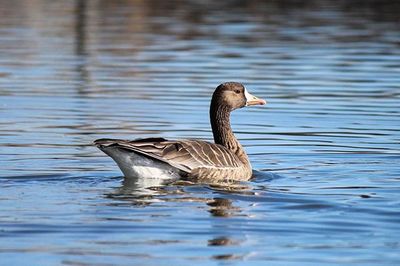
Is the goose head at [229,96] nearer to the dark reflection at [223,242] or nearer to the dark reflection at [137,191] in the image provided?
the dark reflection at [137,191]

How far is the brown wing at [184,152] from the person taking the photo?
1295 cm

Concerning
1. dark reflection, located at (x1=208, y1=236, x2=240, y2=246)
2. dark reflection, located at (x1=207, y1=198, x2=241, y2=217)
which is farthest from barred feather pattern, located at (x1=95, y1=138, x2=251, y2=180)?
dark reflection, located at (x1=208, y1=236, x2=240, y2=246)

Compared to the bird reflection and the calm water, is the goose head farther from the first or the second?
the bird reflection

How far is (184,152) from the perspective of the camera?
1361 cm

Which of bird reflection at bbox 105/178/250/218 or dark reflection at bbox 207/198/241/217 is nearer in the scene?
dark reflection at bbox 207/198/241/217

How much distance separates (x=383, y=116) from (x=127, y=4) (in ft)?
101

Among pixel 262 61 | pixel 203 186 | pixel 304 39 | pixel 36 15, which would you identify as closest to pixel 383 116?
pixel 203 186

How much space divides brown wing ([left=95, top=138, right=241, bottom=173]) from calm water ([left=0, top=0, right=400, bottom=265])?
14.2 inches

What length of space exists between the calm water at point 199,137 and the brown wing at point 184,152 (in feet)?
1.18

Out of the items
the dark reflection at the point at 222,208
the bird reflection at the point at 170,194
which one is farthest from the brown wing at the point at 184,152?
the dark reflection at the point at 222,208

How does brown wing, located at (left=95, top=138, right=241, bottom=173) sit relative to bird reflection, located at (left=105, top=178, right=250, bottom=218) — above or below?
above

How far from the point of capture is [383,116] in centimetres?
1956

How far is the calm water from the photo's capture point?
1043 centimetres

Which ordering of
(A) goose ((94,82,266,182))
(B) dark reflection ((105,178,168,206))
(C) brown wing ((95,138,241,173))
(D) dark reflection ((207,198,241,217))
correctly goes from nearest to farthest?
(D) dark reflection ((207,198,241,217))
(B) dark reflection ((105,178,168,206))
(C) brown wing ((95,138,241,173))
(A) goose ((94,82,266,182))
